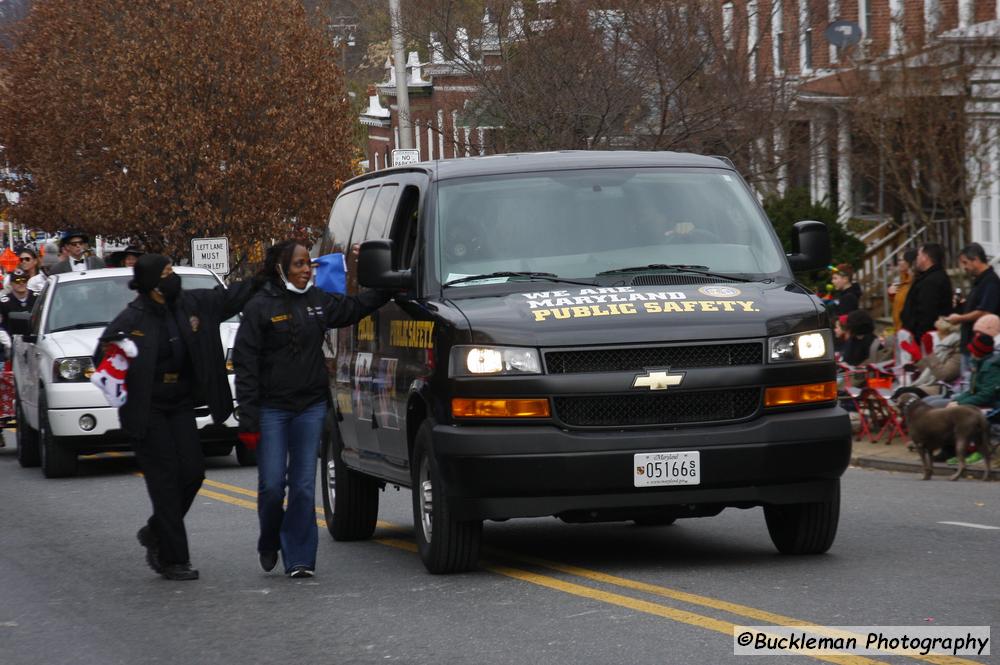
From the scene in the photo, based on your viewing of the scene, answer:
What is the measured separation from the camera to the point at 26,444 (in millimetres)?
18859

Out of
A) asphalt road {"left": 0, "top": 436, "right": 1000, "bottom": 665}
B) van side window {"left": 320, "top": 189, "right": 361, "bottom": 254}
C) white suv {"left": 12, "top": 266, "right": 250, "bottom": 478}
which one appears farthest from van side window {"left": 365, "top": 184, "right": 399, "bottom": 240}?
white suv {"left": 12, "top": 266, "right": 250, "bottom": 478}

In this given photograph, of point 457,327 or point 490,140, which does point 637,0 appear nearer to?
point 490,140

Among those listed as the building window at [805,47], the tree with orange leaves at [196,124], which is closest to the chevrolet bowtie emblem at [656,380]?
the building window at [805,47]

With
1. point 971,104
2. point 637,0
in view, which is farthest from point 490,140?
point 971,104

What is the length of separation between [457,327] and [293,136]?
3585 centimetres

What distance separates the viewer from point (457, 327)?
891 cm

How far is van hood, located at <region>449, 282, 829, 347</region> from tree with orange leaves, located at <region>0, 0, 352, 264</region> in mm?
34492

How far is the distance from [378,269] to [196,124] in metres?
33.9

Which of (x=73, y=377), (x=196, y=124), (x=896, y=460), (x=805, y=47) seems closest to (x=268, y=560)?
(x=73, y=377)

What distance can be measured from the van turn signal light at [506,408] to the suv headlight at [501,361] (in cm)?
14

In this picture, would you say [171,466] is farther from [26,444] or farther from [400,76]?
[400,76]

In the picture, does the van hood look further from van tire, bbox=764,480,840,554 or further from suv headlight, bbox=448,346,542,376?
van tire, bbox=764,480,840,554

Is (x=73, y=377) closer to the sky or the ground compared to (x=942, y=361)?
closer to the sky

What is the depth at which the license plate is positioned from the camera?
8742 millimetres
